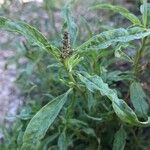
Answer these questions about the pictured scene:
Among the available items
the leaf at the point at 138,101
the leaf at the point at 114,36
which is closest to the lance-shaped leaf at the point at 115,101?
the leaf at the point at 114,36

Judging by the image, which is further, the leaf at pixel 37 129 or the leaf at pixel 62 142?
the leaf at pixel 62 142

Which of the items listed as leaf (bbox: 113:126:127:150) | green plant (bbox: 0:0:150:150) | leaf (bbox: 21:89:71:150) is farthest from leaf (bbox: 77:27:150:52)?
leaf (bbox: 113:126:127:150)

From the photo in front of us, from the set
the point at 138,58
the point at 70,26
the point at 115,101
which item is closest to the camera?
the point at 115,101

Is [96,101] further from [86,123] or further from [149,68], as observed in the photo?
[149,68]

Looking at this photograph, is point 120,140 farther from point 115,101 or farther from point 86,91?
point 115,101

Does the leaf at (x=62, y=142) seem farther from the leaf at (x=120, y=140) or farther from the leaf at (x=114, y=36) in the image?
the leaf at (x=114, y=36)

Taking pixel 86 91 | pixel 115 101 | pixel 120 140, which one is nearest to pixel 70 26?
pixel 86 91

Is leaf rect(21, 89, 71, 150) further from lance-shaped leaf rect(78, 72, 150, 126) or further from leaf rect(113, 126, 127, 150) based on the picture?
leaf rect(113, 126, 127, 150)

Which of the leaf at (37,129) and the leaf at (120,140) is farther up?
the leaf at (37,129)
